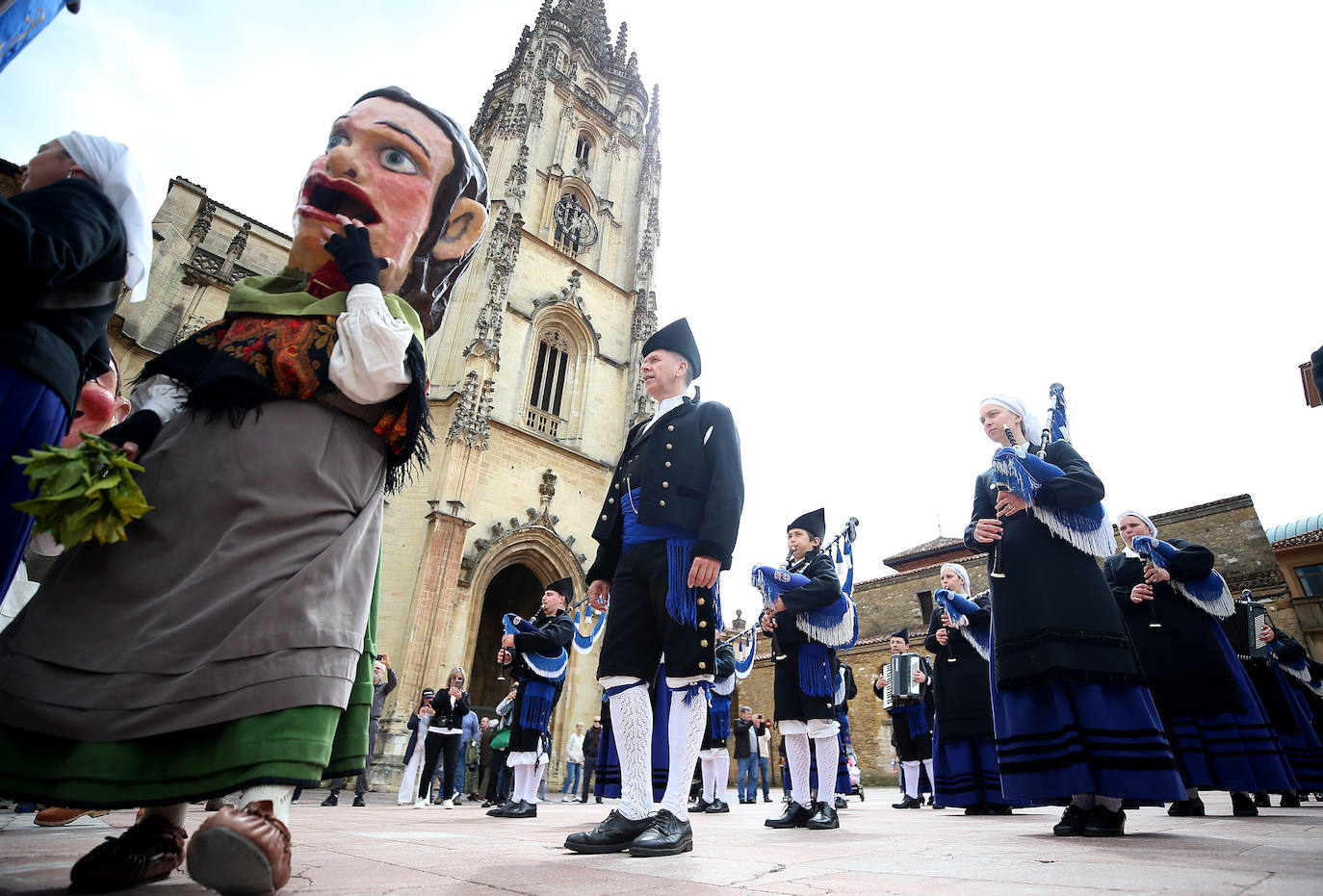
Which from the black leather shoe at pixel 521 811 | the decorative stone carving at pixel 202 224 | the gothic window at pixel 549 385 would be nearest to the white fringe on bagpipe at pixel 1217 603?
the black leather shoe at pixel 521 811

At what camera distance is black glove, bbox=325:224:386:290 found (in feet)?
6.98

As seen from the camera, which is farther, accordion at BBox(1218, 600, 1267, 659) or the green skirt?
accordion at BBox(1218, 600, 1267, 659)

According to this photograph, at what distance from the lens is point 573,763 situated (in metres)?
15.1

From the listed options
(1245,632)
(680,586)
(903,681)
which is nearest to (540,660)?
(680,586)

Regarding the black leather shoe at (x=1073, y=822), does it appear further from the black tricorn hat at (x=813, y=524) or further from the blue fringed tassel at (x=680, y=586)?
the black tricorn hat at (x=813, y=524)

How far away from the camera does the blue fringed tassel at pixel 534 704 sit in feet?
23.9

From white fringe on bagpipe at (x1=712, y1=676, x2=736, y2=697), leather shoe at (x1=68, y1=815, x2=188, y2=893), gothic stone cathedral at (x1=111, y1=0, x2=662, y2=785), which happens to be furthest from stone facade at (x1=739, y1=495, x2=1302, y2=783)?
leather shoe at (x1=68, y1=815, x2=188, y2=893)

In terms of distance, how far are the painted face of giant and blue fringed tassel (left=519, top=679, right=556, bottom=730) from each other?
5.86m

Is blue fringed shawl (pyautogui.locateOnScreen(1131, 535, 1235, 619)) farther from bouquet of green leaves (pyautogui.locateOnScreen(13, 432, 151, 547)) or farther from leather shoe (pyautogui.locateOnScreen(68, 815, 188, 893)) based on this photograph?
bouquet of green leaves (pyautogui.locateOnScreen(13, 432, 151, 547))

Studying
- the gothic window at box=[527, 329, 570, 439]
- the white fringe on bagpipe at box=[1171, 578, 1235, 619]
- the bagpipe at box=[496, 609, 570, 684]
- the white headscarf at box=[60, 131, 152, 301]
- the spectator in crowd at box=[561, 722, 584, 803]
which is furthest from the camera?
the gothic window at box=[527, 329, 570, 439]

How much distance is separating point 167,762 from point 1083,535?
425cm

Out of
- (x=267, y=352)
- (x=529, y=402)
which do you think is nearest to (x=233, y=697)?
(x=267, y=352)

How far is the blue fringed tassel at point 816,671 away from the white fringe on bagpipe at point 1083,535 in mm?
2045

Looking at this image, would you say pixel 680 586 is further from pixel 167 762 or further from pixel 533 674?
pixel 533 674
